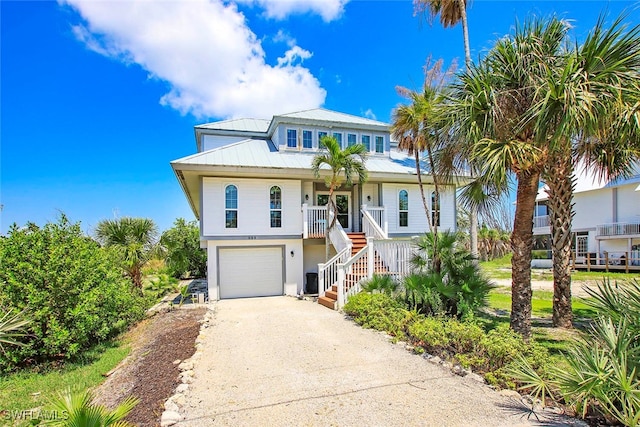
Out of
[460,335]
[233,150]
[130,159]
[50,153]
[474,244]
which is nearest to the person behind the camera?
[460,335]

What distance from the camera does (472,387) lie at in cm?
532

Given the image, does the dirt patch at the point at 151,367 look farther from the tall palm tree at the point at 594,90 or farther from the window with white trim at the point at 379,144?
the window with white trim at the point at 379,144

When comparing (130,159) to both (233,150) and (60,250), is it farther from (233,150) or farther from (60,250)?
(60,250)

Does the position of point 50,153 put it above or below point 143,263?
above

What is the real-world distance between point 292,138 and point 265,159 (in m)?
2.39

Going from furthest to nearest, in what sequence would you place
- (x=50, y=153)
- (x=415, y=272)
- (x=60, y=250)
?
(x=50, y=153)
(x=415, y=272)
(x=60, y=250)

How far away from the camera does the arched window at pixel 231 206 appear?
14.6 meters

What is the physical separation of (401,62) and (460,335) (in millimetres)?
11536

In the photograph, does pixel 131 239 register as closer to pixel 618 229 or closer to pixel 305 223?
pixel 305 223

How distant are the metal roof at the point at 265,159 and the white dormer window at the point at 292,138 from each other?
417mm

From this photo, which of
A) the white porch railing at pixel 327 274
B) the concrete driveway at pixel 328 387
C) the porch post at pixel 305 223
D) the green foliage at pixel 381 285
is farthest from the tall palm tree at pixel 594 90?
the porch post at pixel 305 223

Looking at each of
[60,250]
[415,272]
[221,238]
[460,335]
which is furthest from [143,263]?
[460,335]

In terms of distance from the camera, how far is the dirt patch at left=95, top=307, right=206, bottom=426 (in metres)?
5.01

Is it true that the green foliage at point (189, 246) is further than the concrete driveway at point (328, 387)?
Yes
